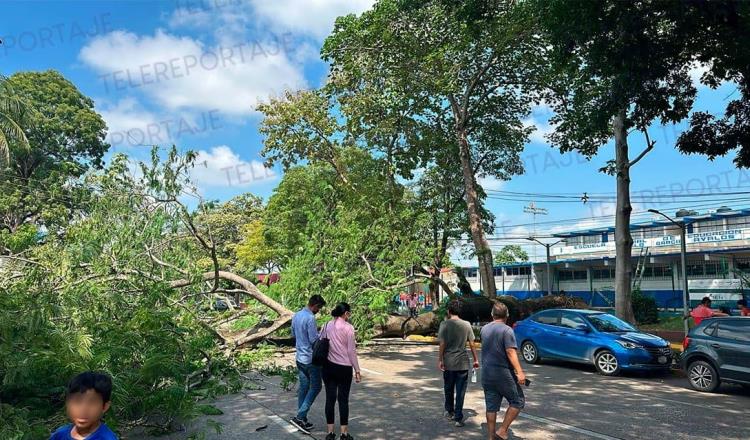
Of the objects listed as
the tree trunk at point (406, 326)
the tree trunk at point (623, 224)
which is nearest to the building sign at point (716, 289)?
the tree trunk at point (623, 224)

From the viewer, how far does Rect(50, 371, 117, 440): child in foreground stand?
2.76 metres

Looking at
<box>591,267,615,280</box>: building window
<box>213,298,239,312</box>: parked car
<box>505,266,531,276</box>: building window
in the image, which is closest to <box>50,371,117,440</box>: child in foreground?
<box>213,298,239,312</box>: parked car

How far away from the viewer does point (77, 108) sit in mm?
34500

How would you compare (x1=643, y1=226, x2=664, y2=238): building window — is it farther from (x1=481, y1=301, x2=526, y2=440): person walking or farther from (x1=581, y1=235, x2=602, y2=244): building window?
(x1=481, y1=301, x2=526, y2=440): person walking

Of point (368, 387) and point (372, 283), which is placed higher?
point (372, 283)

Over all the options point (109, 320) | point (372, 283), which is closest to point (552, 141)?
point (372, 283)

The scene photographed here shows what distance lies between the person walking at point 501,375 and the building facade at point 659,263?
2661 centimetres

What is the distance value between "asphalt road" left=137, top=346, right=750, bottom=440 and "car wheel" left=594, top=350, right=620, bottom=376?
0.25 metres

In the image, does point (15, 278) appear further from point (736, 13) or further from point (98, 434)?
point (736, 13)

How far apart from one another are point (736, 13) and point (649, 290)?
130 feet

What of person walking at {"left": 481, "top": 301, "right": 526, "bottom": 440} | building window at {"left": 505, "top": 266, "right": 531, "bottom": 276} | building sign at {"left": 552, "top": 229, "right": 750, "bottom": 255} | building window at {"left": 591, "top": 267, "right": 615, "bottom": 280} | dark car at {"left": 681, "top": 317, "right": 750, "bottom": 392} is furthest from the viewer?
building window at {"left": 505, "top": 266, "right": 531, "bottom": 276}

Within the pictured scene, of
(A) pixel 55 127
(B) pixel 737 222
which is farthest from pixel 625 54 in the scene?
(B) pixel 737 222

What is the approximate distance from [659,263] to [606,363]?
3646cm

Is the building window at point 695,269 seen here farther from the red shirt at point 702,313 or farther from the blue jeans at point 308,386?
the blue jeans at point 308,386
